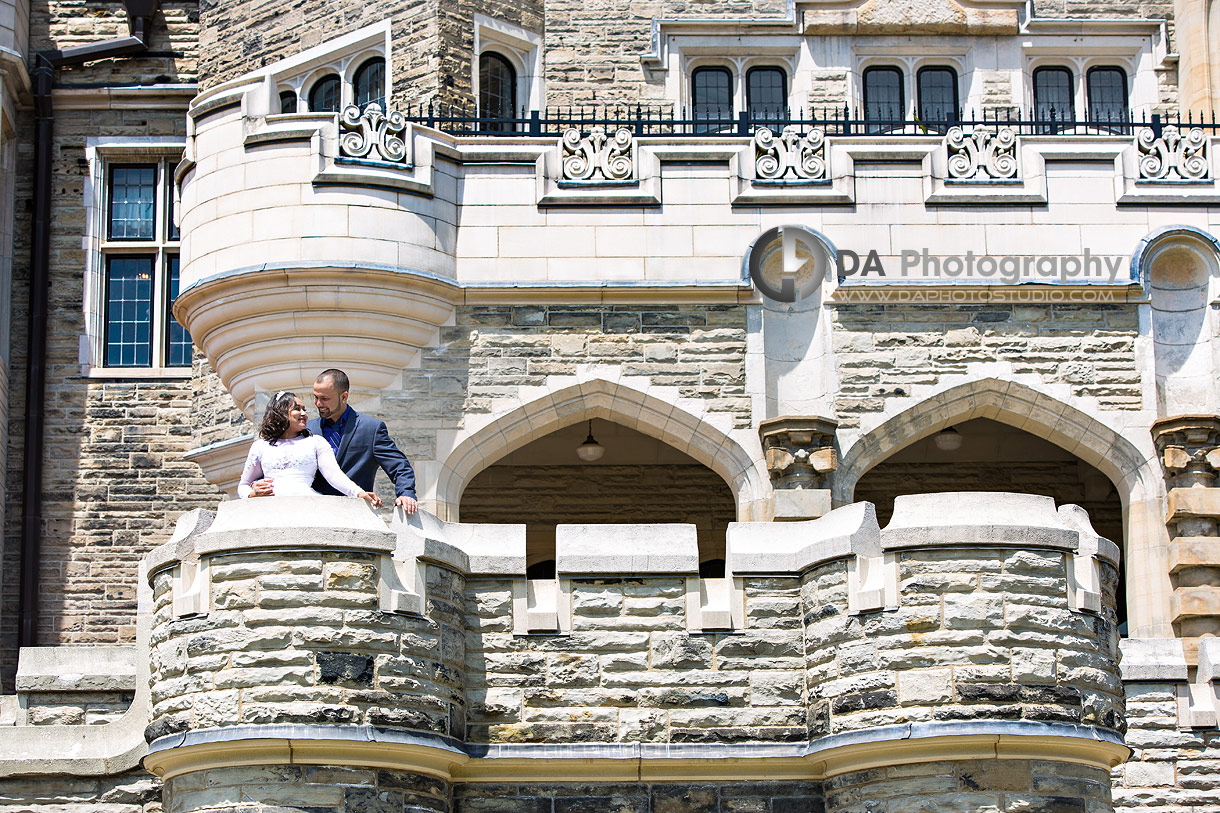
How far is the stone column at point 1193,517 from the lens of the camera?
16484mm

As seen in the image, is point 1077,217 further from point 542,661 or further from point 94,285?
point 94,285

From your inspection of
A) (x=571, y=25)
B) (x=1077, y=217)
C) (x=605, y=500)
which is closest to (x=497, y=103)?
(x=571, y=25)

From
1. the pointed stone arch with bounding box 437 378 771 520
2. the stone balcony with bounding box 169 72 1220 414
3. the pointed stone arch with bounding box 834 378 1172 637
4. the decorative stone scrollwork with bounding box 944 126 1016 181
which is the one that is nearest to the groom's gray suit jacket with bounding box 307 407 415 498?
the pointed stone arch with bounding box 437 378 771 520

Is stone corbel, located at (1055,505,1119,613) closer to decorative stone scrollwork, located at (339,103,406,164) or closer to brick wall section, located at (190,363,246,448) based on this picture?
decorative stone scrollwork, located at (339,103,406,164)

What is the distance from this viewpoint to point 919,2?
872 inches

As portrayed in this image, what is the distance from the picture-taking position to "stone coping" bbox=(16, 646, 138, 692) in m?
12.9

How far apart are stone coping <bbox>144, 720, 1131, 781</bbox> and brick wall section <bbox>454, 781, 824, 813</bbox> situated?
0.23 ft

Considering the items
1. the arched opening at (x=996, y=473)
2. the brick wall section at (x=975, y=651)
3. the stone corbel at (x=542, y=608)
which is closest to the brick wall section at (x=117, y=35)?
the arched opening at (x=996, y=473)

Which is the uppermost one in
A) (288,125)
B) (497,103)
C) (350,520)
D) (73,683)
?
(497,103)

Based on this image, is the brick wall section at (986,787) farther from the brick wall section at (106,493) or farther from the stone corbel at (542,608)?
the brick wall section at (106,493)

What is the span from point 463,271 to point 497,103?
4.74m

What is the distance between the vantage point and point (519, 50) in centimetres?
2173

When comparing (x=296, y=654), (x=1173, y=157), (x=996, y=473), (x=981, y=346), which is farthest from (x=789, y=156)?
(x=296, y=654)

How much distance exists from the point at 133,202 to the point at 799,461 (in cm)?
974
